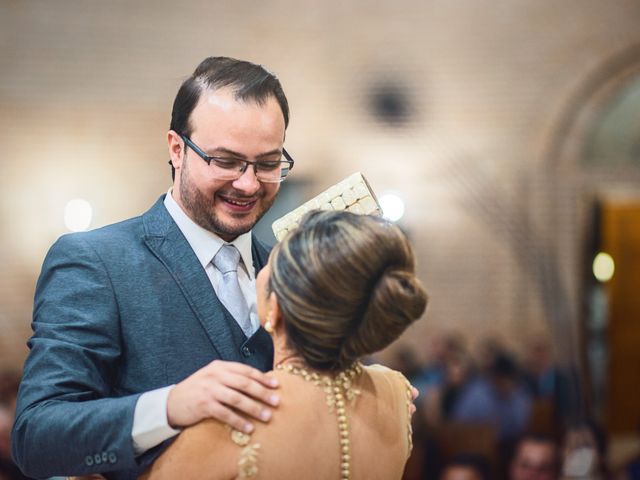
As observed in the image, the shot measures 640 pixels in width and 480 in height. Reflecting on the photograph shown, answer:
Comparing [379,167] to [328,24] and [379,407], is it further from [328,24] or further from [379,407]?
[379,407]

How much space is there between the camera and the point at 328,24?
8438 mm

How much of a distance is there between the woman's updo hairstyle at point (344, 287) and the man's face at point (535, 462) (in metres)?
3.69

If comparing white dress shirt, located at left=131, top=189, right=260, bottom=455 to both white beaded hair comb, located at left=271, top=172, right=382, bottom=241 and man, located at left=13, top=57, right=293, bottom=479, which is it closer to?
man, located at left=13, top=57, right=293, bottom=479

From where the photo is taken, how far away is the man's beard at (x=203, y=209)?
6.54ft

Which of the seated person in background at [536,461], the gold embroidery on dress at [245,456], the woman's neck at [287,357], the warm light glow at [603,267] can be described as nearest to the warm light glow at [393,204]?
the warm light glow at [603,267]

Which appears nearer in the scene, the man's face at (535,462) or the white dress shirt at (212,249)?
the white dress shirt at (212,249)

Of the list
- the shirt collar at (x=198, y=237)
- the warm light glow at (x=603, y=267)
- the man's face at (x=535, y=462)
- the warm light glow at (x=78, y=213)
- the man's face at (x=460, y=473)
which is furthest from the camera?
the warm light glow at (x=603, y=267)

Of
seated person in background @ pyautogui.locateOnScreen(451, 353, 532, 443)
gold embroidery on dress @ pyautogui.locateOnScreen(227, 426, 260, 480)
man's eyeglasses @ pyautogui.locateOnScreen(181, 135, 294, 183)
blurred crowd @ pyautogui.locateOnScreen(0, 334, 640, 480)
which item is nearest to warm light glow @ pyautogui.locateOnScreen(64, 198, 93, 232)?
blurred crowd @ pyautogui.locateOnScreen(0, 334, 640, 480)

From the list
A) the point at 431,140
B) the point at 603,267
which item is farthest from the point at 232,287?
the point at 603,267

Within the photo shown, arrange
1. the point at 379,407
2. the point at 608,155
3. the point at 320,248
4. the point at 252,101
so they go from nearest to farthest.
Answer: the point at 320,248 < the point at 379,407 < the point at 252,101 < the point at 608,155

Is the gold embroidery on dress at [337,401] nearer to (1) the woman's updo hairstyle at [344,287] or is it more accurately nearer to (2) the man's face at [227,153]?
(1) the woman's updo hairstyle at [344,287]

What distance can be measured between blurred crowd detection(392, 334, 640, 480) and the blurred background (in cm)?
9

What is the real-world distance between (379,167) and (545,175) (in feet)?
4.77

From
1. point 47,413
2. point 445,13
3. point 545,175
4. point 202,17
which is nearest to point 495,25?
point 445,13
